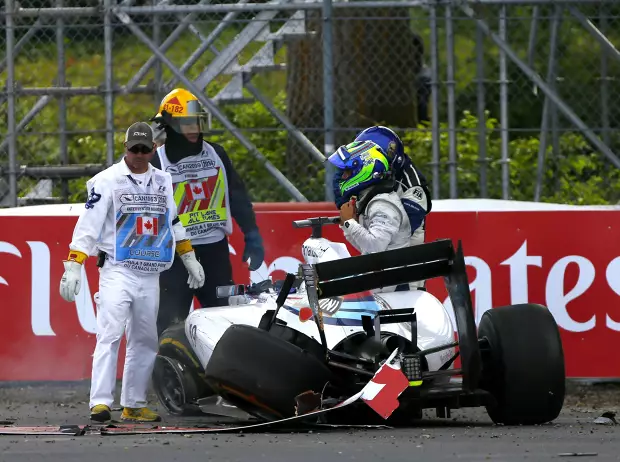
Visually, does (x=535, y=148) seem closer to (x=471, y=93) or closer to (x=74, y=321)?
(x=471, y=93)

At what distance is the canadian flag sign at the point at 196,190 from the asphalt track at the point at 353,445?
1620 mm

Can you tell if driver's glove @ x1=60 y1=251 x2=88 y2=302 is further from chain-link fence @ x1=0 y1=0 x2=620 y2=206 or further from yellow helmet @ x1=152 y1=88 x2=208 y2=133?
chain-link fence @ x1=0 y1=0 x2=620 y2=206

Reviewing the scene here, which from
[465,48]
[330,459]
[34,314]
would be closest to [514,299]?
[34,314]

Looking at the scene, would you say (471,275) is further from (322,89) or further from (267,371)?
(322,89)

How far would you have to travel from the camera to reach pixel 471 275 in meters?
10.7

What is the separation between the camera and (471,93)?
18656 millimetres

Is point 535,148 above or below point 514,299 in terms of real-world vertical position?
above

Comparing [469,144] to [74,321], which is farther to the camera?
[469,144]

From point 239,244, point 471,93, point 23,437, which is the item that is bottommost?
point 23,437

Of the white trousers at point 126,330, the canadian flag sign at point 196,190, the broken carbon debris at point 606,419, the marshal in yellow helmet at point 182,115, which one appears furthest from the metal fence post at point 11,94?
the broken carbon debris at point 606,419

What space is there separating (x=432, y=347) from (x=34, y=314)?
382cm

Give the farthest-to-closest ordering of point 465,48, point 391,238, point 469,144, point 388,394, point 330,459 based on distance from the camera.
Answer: point 465,48
point 469,144
point 391,238
point 388,394
point 330,459

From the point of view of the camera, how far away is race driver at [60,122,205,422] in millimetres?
8836

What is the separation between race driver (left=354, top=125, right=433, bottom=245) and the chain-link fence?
88.6 inches
